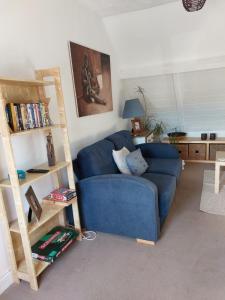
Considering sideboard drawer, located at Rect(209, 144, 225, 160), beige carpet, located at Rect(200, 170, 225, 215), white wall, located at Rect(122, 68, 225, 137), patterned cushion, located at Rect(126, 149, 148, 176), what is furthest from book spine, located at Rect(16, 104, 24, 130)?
sideboard drawer, located at Rect(209, 144, 225, 160)

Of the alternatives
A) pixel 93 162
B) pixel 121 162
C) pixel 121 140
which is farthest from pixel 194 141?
pixel 93 162

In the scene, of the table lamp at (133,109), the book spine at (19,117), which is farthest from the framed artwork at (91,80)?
the book spine at (19,117)

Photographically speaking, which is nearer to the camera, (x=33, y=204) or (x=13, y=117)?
(x=13, y=117)

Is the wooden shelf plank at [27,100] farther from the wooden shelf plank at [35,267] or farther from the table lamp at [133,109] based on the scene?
the table lamp at [133,109]

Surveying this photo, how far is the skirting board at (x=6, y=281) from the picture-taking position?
181 centimetres

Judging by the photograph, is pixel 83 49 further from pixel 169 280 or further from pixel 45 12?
pixel 169 280

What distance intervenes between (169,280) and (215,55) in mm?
3306

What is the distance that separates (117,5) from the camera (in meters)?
3.00

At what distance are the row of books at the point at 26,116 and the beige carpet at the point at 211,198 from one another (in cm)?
216

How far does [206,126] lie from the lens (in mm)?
4594

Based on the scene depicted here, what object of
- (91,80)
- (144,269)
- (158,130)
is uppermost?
(91,80)

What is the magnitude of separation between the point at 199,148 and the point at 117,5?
9.40ft

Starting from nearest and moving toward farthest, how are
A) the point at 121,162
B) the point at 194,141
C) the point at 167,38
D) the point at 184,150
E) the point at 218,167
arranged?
the point at 121,162, the point at 218,167, the point at 167,38, the point at 194,141, the point at 184,150

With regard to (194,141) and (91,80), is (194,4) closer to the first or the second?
(91,80)
